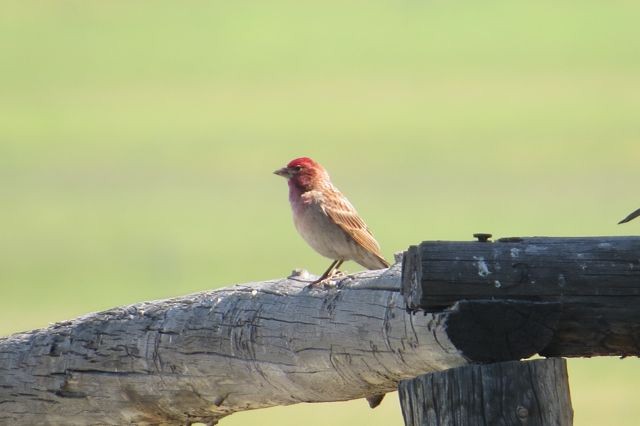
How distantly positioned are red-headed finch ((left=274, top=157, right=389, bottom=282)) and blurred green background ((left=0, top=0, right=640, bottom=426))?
758 centimetres

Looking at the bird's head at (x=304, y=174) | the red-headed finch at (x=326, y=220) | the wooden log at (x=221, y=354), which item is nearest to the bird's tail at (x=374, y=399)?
the wooden log at (x=221, y=354)

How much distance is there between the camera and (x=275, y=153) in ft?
112

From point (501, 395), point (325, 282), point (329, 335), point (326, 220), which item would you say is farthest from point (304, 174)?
point (501, 395)

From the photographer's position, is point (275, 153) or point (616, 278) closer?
point (616, 278)

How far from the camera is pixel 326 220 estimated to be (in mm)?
8859

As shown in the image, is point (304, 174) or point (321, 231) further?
point (304, 174)

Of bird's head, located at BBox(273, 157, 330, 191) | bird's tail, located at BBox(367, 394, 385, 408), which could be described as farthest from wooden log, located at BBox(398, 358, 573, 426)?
bird's head, located at BBox(273, 157, 330, 191)

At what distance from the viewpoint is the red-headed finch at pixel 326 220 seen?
8.88 meters

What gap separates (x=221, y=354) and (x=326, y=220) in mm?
3305

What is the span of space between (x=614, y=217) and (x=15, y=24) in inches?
1001

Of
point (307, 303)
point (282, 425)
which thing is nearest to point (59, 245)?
point (282, 425)

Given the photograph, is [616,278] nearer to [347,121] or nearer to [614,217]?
[614,217]

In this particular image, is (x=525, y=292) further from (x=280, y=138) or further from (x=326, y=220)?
(x=280, y=138)

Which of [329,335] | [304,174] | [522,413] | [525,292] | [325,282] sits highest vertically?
[304,174]
